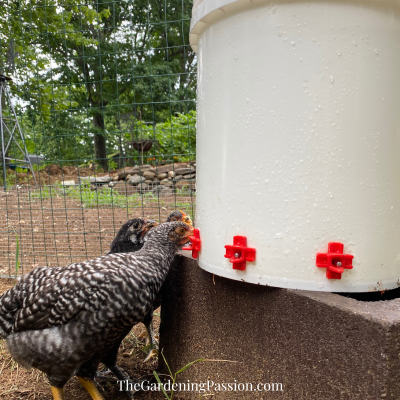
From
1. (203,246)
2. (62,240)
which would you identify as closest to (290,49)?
(203,246)

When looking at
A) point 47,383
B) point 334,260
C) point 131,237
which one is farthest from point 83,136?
point 334,260

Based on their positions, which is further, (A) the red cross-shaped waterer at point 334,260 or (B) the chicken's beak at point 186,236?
(B) the chicken's beak at point 186,236

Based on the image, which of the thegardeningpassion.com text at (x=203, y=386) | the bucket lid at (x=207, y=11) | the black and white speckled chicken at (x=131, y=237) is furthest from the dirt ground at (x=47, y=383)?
the bucket lid at (x=207, y=11)

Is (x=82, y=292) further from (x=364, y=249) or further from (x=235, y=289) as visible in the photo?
(x=364, y=249)

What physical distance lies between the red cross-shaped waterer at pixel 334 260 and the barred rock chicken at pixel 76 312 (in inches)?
33.3

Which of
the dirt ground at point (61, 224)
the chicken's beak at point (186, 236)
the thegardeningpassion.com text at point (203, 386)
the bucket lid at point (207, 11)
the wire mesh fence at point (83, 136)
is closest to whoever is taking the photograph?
the bucket lid at point (207, 11)

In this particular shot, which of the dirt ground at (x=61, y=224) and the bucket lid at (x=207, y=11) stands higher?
the bucket lid at (x=207, y=11)

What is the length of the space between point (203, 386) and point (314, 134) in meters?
1.31

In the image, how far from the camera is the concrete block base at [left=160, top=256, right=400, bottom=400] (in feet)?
3.60

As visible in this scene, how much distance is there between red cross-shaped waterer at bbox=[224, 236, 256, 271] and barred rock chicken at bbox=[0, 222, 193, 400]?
1.72 feet

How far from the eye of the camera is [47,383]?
6.90ft

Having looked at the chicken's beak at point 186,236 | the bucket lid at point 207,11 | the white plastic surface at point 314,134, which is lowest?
the chicken's beak at point 186,236

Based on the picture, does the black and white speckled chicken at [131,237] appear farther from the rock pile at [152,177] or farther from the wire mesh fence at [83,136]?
the rock pile at [152,177]

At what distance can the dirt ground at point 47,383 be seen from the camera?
1.98 m
